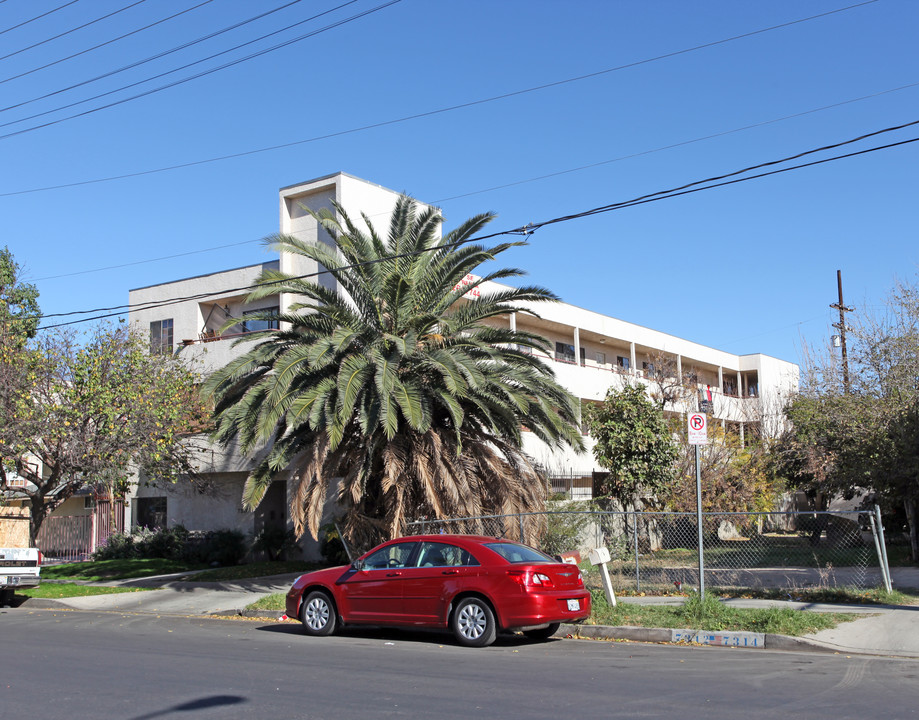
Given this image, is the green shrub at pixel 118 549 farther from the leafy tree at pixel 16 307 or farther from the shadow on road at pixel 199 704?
the shadow on road at pixel 199 704

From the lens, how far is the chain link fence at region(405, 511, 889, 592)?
15602 millimetres

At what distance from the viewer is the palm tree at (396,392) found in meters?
16.7

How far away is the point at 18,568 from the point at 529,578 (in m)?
12.3

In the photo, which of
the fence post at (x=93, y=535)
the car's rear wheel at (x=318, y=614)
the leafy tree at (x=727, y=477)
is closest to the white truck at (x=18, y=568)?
the car's rear wheel at (x=318, y=614)

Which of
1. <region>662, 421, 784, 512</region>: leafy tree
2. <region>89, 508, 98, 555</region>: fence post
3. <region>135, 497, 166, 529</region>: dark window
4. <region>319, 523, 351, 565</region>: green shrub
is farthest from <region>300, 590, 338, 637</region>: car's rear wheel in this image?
<region>89, 508, 98, 555</region>: fence post

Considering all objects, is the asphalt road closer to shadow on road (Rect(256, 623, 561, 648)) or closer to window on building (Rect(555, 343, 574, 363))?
shadow on road (Rect(256, 623, 561, 648))

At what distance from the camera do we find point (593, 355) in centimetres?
3956

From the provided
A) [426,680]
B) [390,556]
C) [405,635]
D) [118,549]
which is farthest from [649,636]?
[118,549]

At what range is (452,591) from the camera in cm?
1133

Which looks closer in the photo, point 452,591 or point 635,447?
point 452,591

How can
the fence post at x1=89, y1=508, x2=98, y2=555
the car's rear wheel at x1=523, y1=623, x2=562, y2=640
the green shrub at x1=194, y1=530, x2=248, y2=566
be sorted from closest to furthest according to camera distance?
the car's rear wheel at x1=523, y1=623, x2=562, y2=640
the green shrub at x1=194, y1=530, x2=248, y2=566
the fence post at x1=89, y1=508, x2=98, y2=555

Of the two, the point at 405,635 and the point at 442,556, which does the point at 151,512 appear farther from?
the point at 442,556

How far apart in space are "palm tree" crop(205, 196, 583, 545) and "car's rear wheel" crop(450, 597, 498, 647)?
535 centimetres

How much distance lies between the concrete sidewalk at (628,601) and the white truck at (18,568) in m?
0.67
